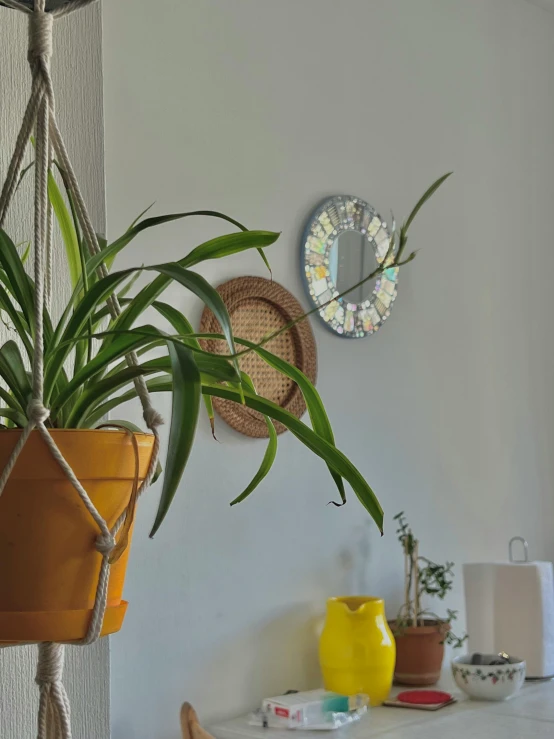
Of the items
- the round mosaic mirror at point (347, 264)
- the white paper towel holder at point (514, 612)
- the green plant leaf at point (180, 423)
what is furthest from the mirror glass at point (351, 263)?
the green plant leaf at point (180, 423)

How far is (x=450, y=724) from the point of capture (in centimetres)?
172

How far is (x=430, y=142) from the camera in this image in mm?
2475

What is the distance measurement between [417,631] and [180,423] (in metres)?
1.51

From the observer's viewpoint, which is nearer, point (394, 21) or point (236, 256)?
point (236, 256)

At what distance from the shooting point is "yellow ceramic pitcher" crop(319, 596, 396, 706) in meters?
1.87

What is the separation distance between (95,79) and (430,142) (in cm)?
122

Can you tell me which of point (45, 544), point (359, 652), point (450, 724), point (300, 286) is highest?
point (300, 286)

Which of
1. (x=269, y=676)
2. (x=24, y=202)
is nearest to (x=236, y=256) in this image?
(x=24, y=202)

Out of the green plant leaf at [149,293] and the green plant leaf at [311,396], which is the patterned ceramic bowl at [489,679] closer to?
the green plant leaf at [311,396]

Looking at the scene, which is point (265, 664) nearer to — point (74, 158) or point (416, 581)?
point (416, 581)

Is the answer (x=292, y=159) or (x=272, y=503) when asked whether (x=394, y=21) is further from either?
(x=272, y=503)

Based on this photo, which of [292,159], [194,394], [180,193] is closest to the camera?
[194,394]

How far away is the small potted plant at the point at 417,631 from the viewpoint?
2.04 meters

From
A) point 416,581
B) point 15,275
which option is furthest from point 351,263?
point 15,275
